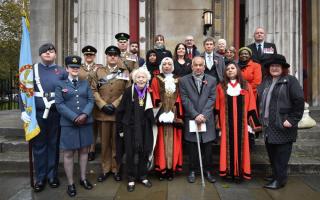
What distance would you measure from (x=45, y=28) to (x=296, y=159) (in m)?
7.65

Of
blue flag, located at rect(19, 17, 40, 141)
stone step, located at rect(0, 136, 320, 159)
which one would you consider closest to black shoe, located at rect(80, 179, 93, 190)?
blue flag, located at rect(19, 17, 40, 141)

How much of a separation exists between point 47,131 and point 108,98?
1079mm

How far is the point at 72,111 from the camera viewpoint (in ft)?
15.5

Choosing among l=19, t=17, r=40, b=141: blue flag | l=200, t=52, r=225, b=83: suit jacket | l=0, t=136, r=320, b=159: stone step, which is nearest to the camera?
l=19, t=17, r=40, b=141: blue flag

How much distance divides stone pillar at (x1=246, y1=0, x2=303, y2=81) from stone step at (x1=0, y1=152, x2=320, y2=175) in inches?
109

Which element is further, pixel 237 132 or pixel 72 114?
pixel 237 132

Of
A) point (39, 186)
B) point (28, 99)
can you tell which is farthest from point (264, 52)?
point (39, 186)

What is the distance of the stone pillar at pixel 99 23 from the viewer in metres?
7.75

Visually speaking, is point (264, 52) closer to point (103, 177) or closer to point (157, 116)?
point (157, 116)

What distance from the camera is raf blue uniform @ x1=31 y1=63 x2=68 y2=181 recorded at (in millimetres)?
4930

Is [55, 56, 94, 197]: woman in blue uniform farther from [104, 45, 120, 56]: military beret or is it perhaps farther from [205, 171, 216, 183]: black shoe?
[205, 171, 216, 183]: black shoe

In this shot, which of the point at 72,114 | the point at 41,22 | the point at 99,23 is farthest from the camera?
the point at 41,22

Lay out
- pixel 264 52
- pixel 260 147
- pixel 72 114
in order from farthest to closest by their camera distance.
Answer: pixel 264 52, pixel 260 147, pixel 72 114

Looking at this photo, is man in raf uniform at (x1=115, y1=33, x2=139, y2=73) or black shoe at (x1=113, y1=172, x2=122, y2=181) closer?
black shoe at (x1=113, y1=172, x2=122, y2=181)
